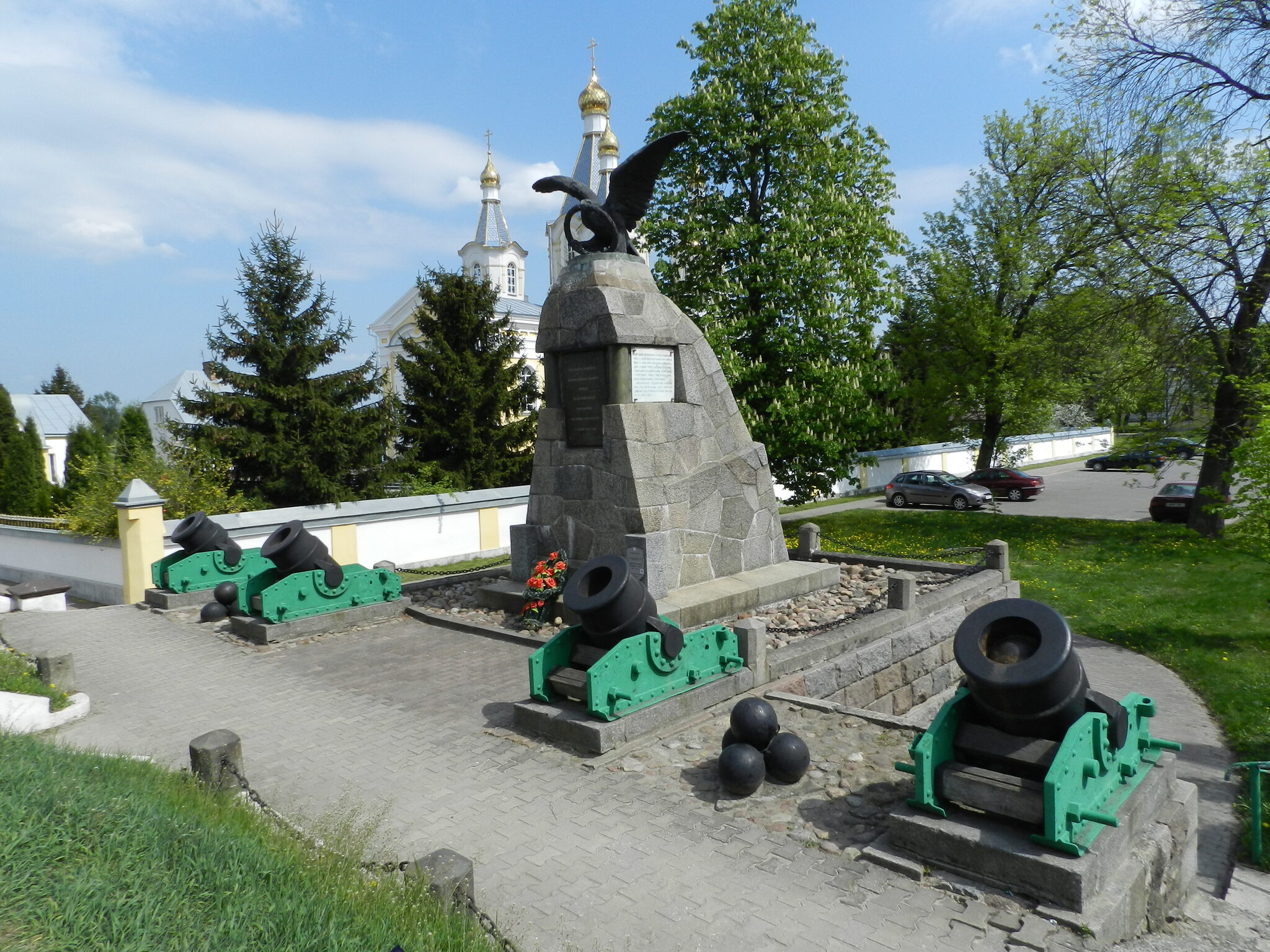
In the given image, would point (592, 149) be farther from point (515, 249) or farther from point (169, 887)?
point (169, 887)

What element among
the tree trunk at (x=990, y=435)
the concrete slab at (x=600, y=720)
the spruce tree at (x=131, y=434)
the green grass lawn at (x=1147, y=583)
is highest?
the spruce tree at (x=131, y=434)

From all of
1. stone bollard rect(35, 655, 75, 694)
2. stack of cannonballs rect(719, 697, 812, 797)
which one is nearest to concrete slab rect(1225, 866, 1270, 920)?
stack of cannonballs rect(719, 697, 812, 797)

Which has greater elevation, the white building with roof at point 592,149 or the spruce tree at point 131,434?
the white building with roof at point 592,149

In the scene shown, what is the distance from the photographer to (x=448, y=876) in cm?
362

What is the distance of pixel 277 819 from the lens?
479cm

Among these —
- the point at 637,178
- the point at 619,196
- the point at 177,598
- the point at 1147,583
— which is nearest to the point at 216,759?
the point at 177,598

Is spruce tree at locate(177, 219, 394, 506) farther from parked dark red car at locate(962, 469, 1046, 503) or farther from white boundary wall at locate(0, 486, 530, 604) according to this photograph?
parked dark red car at locate(962, 469, 1046, 503)

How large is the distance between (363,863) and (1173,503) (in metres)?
24.1

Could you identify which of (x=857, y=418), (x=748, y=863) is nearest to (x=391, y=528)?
(x=857, y=418)

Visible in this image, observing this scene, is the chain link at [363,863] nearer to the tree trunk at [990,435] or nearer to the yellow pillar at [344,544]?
the yellow pillar at [344,544]

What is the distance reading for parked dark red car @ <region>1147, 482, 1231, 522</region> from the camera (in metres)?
21.9

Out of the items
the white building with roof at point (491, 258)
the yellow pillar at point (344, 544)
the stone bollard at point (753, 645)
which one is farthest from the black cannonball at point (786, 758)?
the white building with roof at point (491, 258)

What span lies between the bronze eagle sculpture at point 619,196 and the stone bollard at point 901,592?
5.47m

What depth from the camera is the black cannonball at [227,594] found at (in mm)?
11266
